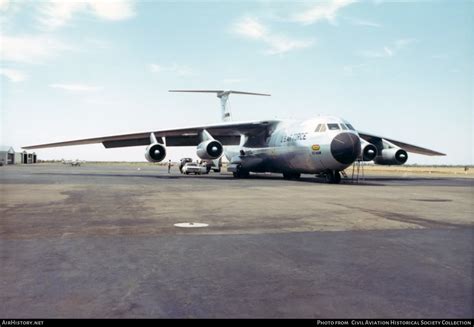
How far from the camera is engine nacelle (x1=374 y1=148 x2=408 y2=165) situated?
98.8ft

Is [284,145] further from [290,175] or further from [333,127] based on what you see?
[333,127]

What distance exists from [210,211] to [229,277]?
6.09m

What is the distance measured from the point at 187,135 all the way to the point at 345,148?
14.5m

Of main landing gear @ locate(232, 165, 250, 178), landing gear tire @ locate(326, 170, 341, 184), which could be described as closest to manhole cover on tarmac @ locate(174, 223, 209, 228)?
landing gear tire @ locate(326, 170, 341, 184)

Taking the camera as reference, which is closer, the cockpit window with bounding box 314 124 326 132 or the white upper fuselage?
the white upper fuselage

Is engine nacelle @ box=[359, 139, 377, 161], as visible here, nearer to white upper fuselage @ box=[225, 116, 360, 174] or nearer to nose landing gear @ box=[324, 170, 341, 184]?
nose landing gear @ box=[324, 170, 341, 184]

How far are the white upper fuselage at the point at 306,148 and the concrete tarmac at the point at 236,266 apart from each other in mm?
13109

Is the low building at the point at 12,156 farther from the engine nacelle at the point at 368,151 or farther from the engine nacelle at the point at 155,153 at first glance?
the engine nacelle at the point at 368,151

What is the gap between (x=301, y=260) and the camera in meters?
5.71

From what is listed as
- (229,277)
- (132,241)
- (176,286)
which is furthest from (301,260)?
(132,241)

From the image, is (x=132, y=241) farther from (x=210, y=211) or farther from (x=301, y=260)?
(x=210, y=211)

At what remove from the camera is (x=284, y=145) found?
2788 centimetres

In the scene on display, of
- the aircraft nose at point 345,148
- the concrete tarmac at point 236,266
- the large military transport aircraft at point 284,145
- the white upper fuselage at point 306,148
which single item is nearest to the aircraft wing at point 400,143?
the large military transport aircraft at point 284,145

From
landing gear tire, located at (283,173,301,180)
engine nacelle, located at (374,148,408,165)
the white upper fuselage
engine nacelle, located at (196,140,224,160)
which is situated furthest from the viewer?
landing gear tire, located at (283,173,301,180)
